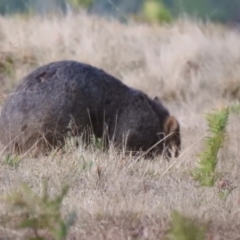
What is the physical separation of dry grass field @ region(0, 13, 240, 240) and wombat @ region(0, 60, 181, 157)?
0.47 meters

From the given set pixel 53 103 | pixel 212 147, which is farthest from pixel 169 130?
pixel 212 147

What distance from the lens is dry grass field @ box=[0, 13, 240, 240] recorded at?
15.8 feet

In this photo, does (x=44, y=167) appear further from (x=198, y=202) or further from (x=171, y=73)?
(x=171, y=73)

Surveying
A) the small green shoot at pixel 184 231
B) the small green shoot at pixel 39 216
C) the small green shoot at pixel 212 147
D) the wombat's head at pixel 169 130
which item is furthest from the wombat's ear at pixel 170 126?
the small green shoot at pixel 184 231

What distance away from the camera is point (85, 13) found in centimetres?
1600

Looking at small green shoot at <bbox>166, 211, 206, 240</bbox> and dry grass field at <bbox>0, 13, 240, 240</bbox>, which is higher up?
small green shoot at <bbox>166, 211, 206, 240</bbox>

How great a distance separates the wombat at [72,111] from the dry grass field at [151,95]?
47 cm

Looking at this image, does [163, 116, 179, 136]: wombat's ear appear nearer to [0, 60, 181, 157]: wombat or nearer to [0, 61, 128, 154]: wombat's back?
[0, 60, 181, 157]: wombat

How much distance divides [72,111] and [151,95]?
572 cm

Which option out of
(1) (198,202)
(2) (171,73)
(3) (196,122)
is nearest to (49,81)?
(1) (198,202)

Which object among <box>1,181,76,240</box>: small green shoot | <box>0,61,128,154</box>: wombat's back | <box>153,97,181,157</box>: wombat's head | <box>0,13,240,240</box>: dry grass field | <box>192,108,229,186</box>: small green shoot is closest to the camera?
<box>1,181,76,240</box>: small green shoot

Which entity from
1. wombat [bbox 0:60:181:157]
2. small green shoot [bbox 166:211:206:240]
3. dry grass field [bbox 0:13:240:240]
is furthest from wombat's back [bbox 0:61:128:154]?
small green shoot [bbox 166:211:206:240]

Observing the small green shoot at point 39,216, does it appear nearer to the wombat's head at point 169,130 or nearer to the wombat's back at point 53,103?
the wombat's back at point 53,103

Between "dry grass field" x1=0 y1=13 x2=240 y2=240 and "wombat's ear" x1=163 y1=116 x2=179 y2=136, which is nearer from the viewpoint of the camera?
"dry grass field" x1=0 y1=13 x2=240 y2=240
